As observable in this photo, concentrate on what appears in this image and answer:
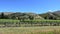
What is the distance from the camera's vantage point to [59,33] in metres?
21.2

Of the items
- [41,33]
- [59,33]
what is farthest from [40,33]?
[59,33]

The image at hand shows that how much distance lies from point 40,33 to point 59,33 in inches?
101

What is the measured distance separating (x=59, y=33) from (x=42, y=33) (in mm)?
2303

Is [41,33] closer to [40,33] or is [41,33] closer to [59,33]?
[40,33]

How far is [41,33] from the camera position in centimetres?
2175

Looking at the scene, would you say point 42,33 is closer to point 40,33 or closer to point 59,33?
point 40,33

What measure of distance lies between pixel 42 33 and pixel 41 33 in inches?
5.8

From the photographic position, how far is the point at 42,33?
854 inches

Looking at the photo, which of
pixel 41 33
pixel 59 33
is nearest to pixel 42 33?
pixel 41 33

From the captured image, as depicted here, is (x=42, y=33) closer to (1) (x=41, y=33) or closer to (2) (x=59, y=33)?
(1) (x=41, y=33)

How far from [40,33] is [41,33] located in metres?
0.14
